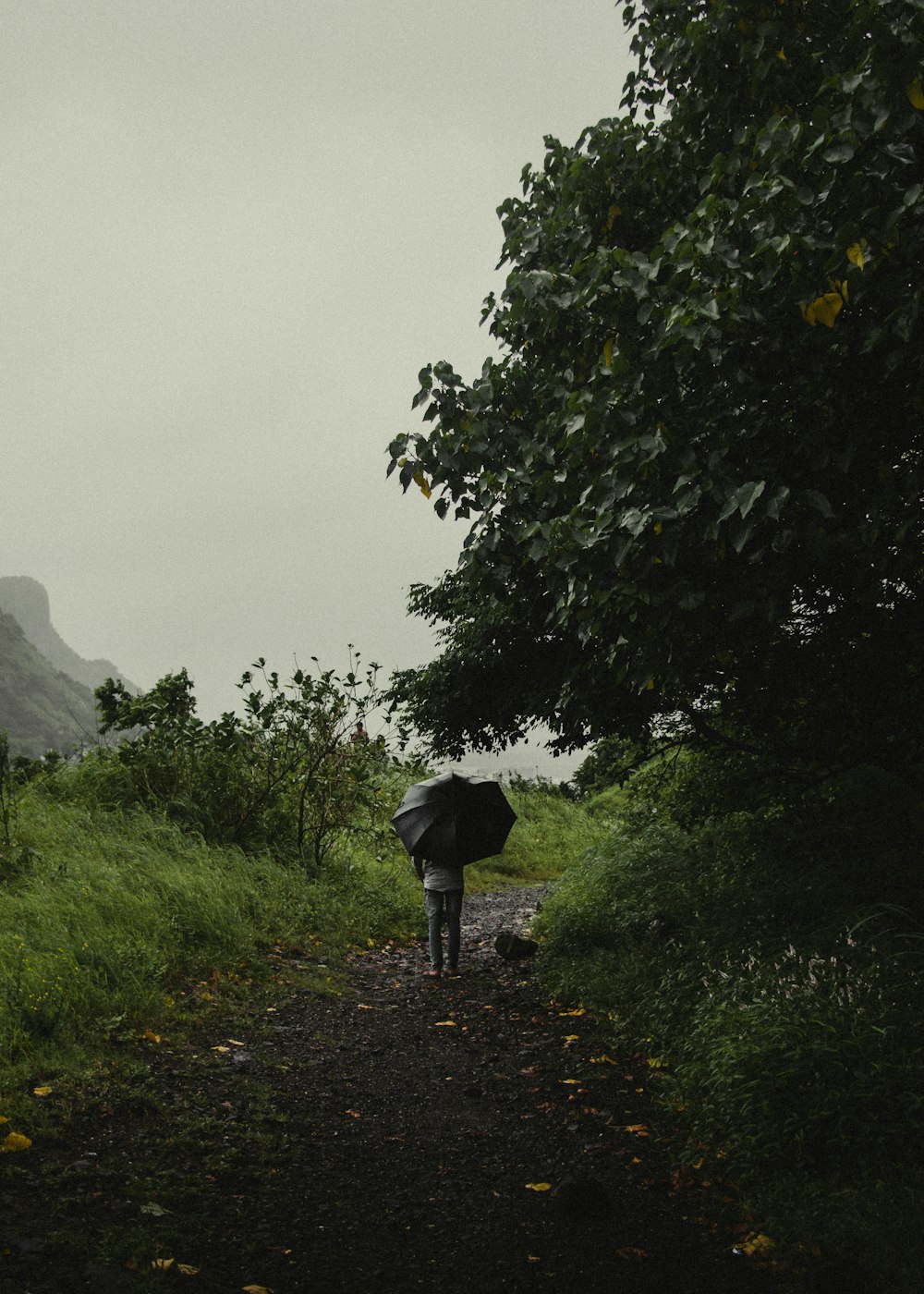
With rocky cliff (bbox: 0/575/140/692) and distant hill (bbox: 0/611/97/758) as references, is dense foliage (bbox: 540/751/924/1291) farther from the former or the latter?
rocky cliff (bbox: 0/575/140/692)

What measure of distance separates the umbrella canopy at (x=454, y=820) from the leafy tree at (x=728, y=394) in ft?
7.22

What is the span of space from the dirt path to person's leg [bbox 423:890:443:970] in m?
2.00

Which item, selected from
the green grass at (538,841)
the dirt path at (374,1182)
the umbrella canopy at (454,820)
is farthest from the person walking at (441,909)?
the green grass at (538,841)

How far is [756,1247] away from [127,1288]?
7.54 feet

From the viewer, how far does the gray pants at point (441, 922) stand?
26.9 feet

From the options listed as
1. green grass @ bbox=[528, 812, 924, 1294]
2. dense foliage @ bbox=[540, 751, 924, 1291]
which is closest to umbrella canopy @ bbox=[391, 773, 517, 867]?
dense foliage @ bbox=[540, 751, 924, 1291]

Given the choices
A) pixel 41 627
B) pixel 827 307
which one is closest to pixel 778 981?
pixel 827 307

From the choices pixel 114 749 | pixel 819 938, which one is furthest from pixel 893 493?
pixel 114 749

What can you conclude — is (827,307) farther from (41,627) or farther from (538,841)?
(41,627)

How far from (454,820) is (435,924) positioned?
101cm

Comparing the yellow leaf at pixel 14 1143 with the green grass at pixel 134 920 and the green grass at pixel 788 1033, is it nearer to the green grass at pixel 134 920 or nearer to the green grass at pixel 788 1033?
the green grass at pixel 134 920

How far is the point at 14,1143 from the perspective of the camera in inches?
152

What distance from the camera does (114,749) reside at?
35.7 ft

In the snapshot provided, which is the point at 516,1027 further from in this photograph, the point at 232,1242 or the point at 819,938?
the point at 232,1242
